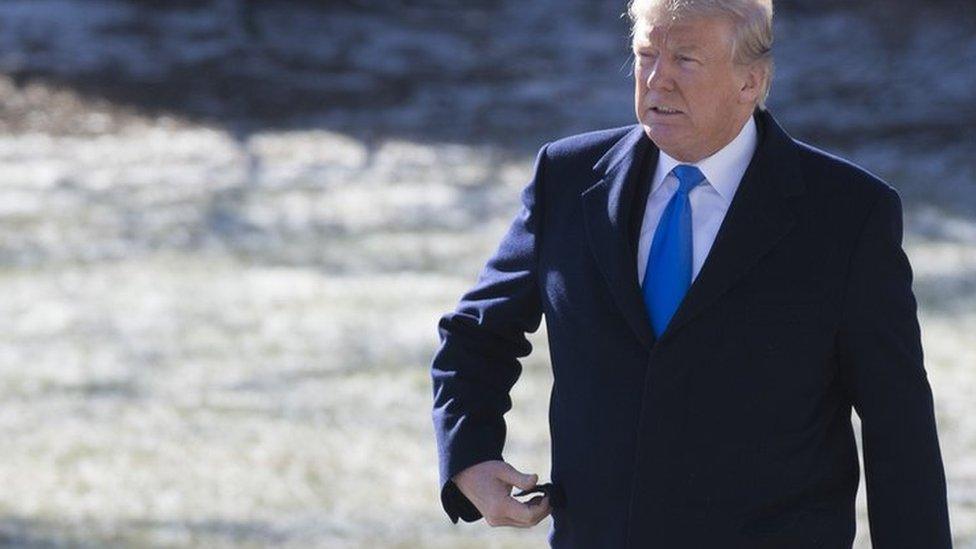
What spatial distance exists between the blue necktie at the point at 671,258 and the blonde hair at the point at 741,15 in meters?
0.15

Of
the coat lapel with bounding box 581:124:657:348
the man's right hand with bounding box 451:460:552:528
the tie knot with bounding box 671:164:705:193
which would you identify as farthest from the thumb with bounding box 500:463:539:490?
the tie knot with bounding box 671:164:705:193

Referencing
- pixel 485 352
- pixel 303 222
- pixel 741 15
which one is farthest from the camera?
pixel 303 222

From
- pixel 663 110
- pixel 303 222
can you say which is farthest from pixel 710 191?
pixel 303 222

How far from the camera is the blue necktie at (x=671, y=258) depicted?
223cm

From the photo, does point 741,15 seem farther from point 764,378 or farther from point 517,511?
point 517,511

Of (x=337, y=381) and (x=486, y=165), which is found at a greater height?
(x=486, y=165)

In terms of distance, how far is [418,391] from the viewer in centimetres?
686

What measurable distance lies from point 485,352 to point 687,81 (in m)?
0.49

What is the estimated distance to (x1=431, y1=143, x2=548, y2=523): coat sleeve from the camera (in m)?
2.40

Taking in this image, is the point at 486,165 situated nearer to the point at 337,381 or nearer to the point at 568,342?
the point at 337,381

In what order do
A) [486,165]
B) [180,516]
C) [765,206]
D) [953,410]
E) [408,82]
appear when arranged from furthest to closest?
[408,82] → [486,165] → [953,410] → [180,516] → [765,206]

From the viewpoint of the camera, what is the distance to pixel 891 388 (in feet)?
7.09

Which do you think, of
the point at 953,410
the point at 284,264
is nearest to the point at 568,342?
the point at 953,410

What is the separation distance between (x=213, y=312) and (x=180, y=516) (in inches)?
91.4
